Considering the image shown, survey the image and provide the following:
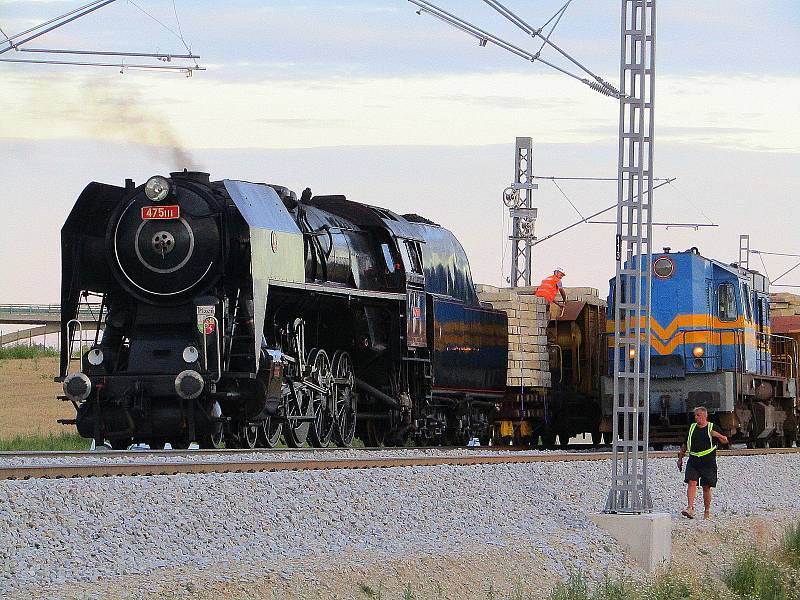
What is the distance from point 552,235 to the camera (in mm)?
40281

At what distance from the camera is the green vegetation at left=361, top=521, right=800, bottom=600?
12.1 metres

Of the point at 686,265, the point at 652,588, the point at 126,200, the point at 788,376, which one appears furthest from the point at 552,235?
the point at 652,588

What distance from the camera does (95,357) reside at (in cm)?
2030

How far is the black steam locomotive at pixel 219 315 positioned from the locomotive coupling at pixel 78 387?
0.06 ft

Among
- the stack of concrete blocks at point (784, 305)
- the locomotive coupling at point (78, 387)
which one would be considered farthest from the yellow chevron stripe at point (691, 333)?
the locomotive coupling at point (78, 387)

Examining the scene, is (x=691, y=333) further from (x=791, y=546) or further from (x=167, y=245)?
(x=167, y=245)

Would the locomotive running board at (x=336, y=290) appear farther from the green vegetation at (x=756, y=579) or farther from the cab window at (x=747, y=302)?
the cab window at (x=747, y=302)

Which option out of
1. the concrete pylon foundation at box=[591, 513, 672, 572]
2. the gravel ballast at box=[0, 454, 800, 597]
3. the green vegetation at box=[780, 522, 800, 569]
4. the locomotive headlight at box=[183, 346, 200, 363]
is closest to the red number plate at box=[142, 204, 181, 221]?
the locomotive headlight at box=[183, 346, 200, 363]

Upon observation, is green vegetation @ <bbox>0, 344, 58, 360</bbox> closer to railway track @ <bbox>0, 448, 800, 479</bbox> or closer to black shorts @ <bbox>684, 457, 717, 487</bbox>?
railway track @ <bbox>0, 448, 800, 479</bbox>

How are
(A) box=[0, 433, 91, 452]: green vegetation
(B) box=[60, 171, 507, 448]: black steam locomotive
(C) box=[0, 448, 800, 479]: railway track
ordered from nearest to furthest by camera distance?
1. (C) box=[0, 448, 800, 479]: railway track
2. (B) box=[60, 171, 507, 448]: black steam locomotive
3. (A) box=[0, 433, 91, 452]: green vegetation

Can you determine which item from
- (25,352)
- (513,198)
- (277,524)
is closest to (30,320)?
(25,352)

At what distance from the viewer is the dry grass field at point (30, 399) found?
134 feet

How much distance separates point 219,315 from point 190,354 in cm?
70

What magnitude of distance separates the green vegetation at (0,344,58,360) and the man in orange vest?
122 ft
